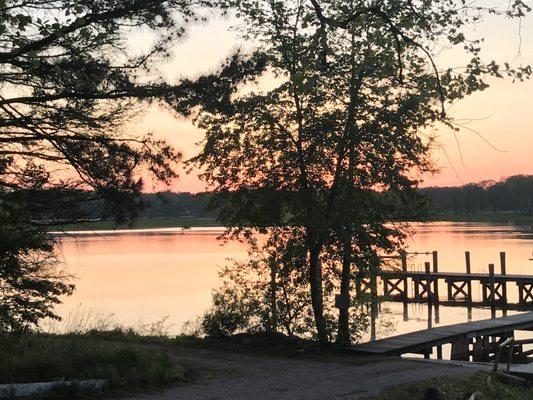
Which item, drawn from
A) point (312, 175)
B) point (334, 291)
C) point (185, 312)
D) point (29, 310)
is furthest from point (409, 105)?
point (185, 312)

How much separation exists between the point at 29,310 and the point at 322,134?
7.43m

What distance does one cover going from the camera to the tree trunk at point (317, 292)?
51.9ft

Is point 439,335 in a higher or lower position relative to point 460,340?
higher

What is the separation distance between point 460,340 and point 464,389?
31.8ft

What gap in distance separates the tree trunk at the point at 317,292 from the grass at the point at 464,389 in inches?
163

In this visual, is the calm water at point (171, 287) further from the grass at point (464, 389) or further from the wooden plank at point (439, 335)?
the grass at point (464, 389)

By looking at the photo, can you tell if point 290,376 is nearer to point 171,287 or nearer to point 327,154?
point 327,154

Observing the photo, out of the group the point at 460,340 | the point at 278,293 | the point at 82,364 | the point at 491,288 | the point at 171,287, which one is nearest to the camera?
the point at 82,364

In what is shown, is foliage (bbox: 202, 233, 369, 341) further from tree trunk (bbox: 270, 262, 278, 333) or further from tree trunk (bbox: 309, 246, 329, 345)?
tree trunk (bbox: 309, 246, 329, 345)

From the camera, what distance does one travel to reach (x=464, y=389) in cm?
1125

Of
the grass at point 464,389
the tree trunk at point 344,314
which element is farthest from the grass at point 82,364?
the tree trunk at point 344,314

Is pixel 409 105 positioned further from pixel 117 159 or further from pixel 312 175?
pixel 117 159

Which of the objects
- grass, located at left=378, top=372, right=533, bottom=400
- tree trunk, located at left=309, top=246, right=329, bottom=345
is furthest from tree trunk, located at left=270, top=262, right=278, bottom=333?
grass, located at left=378, top=372, right=533, bottom=400

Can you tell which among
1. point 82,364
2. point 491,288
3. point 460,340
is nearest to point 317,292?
point 82,364
